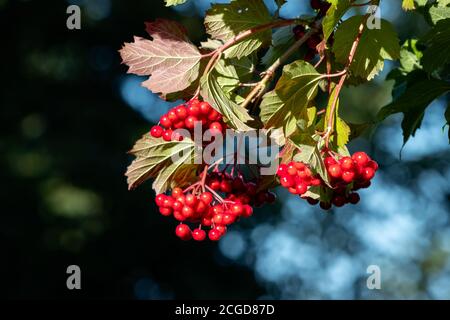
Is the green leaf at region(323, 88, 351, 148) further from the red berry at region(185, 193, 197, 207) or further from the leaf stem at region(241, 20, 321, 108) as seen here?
the red berry at region(185, 193, 197, 207)

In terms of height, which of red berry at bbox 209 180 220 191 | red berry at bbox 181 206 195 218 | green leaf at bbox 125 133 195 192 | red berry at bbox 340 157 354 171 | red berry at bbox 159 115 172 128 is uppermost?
red berry at bbox 159 115 172 128

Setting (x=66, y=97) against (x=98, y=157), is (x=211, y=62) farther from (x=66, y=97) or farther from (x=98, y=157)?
(x=66, y=97)

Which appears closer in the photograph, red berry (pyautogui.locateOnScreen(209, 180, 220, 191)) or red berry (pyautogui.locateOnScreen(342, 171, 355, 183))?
red berry (pyautogui.locateOnScreen(342, 171, 355, 183))

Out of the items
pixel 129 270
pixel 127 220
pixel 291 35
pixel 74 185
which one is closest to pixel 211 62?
pixel 291 35

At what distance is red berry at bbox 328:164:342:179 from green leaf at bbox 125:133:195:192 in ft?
0.73

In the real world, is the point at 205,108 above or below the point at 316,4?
below

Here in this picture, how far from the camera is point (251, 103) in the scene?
1.32 metres

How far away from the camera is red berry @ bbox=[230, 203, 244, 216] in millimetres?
1326

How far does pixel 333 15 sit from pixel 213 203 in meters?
0.38

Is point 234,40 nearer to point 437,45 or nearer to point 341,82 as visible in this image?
point 341,82

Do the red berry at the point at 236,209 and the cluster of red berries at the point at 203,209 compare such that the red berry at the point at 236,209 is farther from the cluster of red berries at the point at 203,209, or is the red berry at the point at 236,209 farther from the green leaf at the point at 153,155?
the green leaf at the point at 153,155

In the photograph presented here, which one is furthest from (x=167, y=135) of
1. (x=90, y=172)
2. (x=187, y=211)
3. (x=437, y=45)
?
(x=90, y=172)

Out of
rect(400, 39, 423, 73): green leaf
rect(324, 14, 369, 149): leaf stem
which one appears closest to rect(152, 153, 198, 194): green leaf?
rect(324, 14, 369, 149): leaf stem

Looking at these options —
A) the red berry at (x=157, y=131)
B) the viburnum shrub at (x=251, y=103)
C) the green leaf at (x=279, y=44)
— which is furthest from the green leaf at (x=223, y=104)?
the green leaf at (x=279, y=44)
